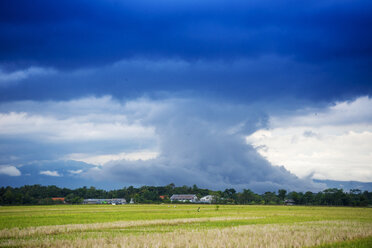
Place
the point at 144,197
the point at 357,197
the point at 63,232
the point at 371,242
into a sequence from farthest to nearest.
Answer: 1. the point at 144,197
2. the point at 357,197
3. the point at 63,232
4. the point at 371,242

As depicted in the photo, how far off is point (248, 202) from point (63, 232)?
158m

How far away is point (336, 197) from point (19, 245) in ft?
503

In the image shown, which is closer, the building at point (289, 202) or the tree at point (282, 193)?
the building at point (289, 202)

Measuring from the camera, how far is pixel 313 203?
533 ft

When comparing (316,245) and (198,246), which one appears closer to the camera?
(198,246)

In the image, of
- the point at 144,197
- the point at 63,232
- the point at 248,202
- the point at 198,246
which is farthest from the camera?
the point at 144,197

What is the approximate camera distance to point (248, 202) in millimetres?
184875

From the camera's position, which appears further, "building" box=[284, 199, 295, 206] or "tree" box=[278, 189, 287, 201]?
"tree" box=[278, 189, 287, 201]

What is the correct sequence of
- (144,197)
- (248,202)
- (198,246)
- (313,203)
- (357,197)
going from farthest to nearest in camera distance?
(144,197), (248,202), (313,203), (357,197), (198,246)

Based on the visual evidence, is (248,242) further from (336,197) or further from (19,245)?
(336,197)

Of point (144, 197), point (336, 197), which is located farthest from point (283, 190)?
point (144, 197)

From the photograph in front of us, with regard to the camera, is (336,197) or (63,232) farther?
(336,197)

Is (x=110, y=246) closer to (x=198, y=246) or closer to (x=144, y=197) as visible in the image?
(x=198, y=246)

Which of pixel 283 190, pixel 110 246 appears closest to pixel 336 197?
pixel 283 190
